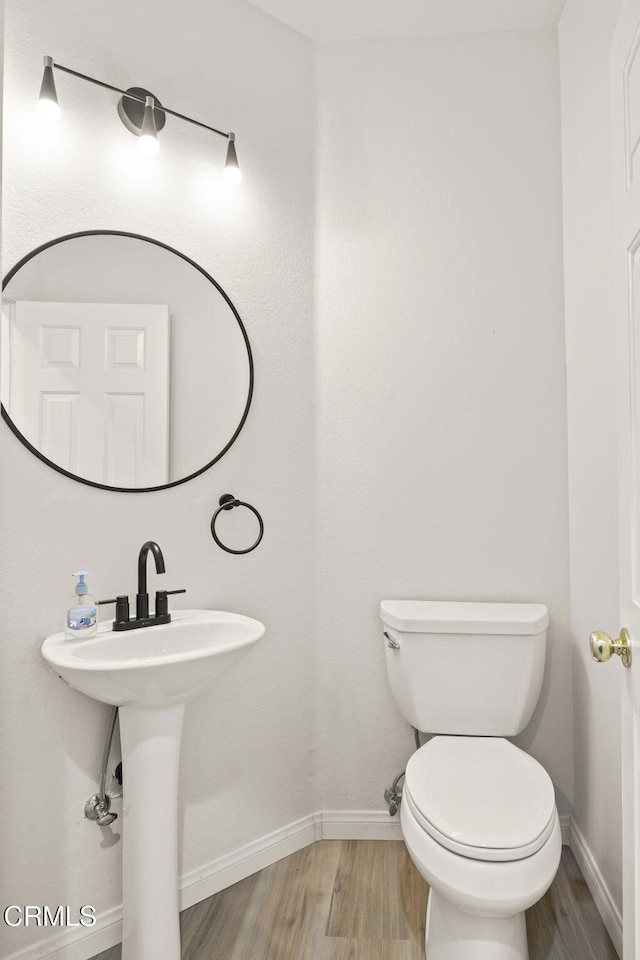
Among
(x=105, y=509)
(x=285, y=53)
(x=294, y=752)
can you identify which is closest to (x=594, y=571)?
(x=294, y=752)

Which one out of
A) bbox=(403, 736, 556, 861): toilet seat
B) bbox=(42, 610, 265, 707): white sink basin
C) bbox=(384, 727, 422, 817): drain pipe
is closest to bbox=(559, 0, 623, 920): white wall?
bbox=(403, 736, 556, 861): toilet seat

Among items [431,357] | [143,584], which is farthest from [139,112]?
[143,584]

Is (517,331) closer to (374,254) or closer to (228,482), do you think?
(374,254)

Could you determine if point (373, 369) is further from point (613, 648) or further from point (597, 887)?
point (597, 887)

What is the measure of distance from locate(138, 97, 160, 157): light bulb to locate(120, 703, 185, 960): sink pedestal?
1387 mm

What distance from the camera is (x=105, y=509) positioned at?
1.63 m

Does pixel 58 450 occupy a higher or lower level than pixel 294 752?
higher

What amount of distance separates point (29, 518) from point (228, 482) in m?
0.56

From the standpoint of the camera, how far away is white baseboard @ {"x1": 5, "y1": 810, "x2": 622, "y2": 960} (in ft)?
4.99

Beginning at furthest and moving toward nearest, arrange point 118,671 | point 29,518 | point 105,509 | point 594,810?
point 594,810 < point 105,509 < point 29,518 < point 118,671

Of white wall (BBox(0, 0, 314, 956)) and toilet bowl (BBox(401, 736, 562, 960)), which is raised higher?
white wall (BBox(0, 0, 314, 956))

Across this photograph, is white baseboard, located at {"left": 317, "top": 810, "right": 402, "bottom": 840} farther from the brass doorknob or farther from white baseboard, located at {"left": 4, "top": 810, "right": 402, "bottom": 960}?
the brass doorknob

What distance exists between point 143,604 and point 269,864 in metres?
0.95

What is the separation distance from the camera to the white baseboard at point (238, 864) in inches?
59.6
